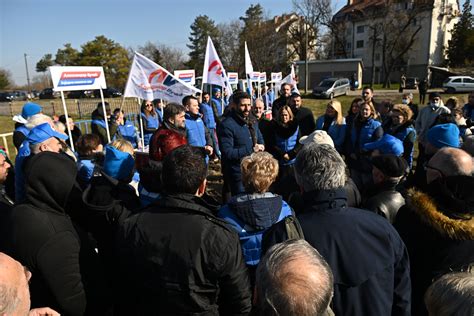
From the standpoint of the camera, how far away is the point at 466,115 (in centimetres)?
758

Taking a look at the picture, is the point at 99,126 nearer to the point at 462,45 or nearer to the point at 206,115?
the point at 206,115

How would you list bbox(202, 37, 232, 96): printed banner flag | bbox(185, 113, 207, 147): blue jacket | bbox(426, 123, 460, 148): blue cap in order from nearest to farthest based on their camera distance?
1. bbox(426, 123, 460, 148): blue cap
2. bbox(185, 113, 207, 147): blue jacket
3. bbox(202, 37, 232, 96): printed banner flag

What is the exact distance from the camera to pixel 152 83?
580cm

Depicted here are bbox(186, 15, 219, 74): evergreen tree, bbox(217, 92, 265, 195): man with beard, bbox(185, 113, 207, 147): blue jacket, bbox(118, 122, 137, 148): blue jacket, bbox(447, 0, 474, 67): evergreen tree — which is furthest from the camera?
bbox(186, 15, 219, 74): evergreen tree

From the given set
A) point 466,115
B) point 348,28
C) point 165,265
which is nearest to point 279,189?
point 165,265

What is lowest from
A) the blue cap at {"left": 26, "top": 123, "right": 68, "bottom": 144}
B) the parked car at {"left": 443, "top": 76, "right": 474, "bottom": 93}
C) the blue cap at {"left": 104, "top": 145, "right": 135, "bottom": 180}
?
the parked car at {"left": 443, "top": 76, "right": 474, "bottom": 93}

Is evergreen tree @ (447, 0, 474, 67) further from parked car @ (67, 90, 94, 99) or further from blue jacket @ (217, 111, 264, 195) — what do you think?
blue jacket @ (217, 111, 264, 195)

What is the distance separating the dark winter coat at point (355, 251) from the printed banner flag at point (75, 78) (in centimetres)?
489

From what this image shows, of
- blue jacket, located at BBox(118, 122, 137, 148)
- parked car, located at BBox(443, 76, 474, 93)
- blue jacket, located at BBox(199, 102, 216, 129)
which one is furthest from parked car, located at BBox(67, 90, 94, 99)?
parked car, located at BBox(443, 76, 474, 93)

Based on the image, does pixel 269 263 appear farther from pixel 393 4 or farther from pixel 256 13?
pixel 256 13

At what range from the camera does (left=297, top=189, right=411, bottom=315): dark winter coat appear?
62.7 inches

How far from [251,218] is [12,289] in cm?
127

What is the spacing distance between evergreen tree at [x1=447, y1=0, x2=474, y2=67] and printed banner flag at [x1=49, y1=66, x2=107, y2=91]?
50.6m

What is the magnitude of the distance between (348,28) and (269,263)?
63.3 meters
